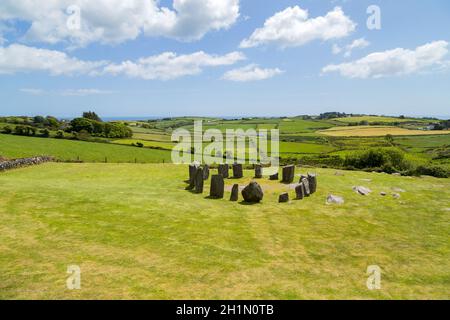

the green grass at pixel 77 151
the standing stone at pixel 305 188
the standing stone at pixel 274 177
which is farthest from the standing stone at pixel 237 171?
the green grass at pixel 77 151

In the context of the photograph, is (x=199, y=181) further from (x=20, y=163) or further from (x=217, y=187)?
(x=20, y=163)

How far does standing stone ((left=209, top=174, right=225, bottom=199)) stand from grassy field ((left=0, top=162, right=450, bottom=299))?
826 mm

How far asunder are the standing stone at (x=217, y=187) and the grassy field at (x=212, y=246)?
2.71ft

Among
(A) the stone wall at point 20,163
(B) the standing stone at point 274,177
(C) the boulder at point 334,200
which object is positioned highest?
(A) the stone wall at point 20,163

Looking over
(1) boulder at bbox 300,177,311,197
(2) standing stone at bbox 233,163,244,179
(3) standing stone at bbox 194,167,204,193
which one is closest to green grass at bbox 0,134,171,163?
(2) standing stone at bbox 233,163,244,179

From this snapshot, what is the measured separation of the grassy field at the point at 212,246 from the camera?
897 centimetres

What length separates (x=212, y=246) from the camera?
12148 millimetres

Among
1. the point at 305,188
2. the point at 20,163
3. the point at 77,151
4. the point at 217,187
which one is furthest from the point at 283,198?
the point at 77,151

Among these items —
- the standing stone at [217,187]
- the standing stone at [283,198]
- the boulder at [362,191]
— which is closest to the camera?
the standing stone at [283,198]

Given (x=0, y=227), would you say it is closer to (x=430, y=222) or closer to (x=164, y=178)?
(x=164, y=178)

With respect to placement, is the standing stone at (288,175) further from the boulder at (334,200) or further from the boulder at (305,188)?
the boulder at (334,200)

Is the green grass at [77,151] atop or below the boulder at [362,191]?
atop

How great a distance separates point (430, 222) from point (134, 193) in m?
16.0

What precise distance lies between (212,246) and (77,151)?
4113cm
